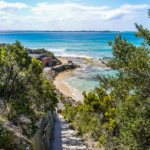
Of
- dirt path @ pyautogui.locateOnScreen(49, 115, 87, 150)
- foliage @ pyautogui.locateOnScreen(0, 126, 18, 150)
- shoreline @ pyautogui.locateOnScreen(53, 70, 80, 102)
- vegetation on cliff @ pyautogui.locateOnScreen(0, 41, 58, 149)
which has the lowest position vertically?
shoreline @ pyautogui.locateOnScreen(53, 70, 80, 102)

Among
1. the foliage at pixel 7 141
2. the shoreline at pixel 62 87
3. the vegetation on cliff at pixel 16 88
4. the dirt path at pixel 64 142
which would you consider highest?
the vegetation on cliff at pixel 16 88

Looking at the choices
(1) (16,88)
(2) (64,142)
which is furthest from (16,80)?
(2) (64,142)

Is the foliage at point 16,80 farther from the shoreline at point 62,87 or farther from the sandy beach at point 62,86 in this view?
the sandy beach at point 62,86

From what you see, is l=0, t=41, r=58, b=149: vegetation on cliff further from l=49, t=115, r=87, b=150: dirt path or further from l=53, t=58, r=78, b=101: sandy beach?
l=53, t=58, r=78, b=101: sandy beach

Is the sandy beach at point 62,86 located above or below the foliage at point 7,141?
below

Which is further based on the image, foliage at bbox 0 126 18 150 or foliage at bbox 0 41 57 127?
foliage at bbox 0 41 57 127

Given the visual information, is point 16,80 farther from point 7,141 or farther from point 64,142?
point 7,141

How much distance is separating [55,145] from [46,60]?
148ft

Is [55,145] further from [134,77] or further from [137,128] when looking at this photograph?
[134,77]

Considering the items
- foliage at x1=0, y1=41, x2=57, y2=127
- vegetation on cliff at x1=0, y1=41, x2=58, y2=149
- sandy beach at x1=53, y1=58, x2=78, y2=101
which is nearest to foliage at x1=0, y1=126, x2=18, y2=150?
vegetation on cliff at x1=0, y1=41, x2=58, y2=149

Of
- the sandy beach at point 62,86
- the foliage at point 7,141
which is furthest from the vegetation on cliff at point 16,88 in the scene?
the sandy beach at point 62,86

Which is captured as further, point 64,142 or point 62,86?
point 62,86

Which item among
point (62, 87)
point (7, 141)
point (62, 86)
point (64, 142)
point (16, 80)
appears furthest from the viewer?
point (62, 86)

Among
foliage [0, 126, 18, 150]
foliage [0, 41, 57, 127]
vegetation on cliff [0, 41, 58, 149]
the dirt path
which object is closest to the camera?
foliage [0, 126, 18, 150]
